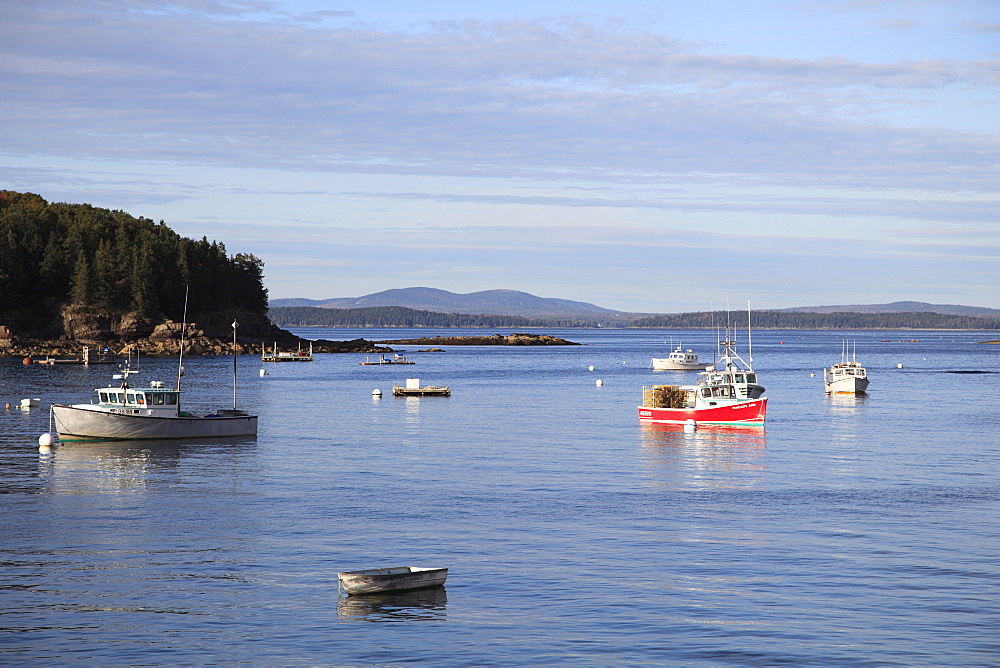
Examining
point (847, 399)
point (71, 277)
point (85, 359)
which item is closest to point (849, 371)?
point (847, 399)

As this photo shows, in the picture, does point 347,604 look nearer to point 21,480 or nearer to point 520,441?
point 21,480

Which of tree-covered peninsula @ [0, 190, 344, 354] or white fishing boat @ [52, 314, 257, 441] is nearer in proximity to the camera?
white fishing boat @ [52, 314, 257, 441]

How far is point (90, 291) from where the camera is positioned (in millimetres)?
188000

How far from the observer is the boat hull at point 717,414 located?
69.9 meters

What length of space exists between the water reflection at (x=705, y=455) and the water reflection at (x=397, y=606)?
21.0 meters

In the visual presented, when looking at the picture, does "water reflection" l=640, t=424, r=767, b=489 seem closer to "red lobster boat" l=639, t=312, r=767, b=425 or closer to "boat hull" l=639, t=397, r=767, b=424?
"boat hull" l=639, t=397, r=767, b=424

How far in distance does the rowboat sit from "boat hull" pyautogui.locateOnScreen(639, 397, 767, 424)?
46760 mm

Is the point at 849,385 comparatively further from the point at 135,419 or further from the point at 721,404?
the point at 135,419

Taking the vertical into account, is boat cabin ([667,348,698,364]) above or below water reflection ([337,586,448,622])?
above

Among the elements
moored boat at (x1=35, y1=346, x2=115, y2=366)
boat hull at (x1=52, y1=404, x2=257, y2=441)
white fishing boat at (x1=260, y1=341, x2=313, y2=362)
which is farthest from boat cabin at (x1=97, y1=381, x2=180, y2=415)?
white fishing boat at (x1=260, y1=341, x2=313, y2=362)

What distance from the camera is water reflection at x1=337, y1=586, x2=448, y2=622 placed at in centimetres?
2462

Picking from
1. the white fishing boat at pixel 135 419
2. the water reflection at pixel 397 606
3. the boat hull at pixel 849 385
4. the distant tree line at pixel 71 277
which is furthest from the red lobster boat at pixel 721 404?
the distant tree line at pixel 71 277

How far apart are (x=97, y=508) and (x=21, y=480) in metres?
8.85

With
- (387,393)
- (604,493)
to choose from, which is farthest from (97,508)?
(387,393)
